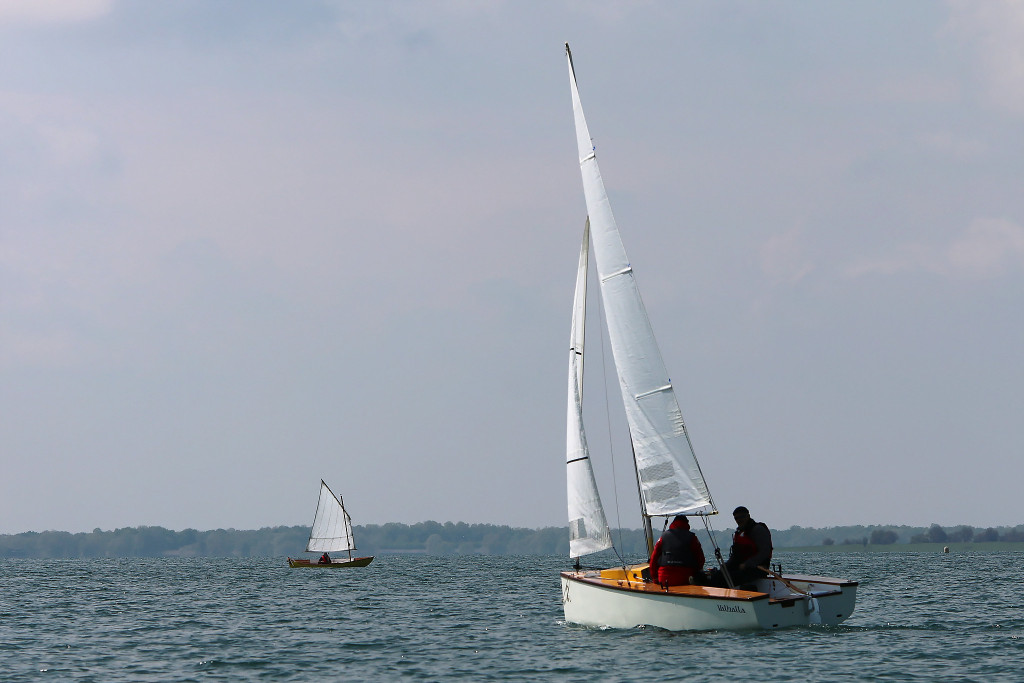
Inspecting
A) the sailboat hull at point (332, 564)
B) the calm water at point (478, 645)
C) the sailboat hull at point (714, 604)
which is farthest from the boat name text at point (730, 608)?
the sailboat hull at point (332, 564)

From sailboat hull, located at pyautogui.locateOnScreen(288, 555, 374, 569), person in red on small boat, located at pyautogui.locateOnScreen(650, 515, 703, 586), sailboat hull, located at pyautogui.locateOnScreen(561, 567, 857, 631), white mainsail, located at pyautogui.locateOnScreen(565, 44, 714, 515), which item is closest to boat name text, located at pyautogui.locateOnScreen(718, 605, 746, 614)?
sailboat hull, located at pyautogui.locateOnScreen(561, 567, 857, 631)

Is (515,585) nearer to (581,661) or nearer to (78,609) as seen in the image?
(78,609)

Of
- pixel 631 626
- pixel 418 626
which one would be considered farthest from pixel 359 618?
pixel 631 626

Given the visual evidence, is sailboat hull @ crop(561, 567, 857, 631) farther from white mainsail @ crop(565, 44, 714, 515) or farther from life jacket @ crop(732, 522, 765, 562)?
white mainsail @ crop(565, 44, 714, 515)

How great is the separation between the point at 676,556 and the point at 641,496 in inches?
87.5

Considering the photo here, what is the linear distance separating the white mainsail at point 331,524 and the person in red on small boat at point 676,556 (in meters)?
89.3

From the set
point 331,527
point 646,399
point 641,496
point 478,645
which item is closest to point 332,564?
point 331,527

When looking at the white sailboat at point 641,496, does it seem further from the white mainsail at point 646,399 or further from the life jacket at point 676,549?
the life jacket at point 676,549

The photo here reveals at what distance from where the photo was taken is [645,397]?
2739 cm

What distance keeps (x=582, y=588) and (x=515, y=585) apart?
1663 inches

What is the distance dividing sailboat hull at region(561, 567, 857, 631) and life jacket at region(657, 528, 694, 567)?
604 millimetres

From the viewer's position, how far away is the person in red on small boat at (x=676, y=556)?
2583 cm

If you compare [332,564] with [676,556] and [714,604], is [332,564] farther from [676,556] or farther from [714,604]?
[714,604]

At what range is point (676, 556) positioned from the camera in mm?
25922
